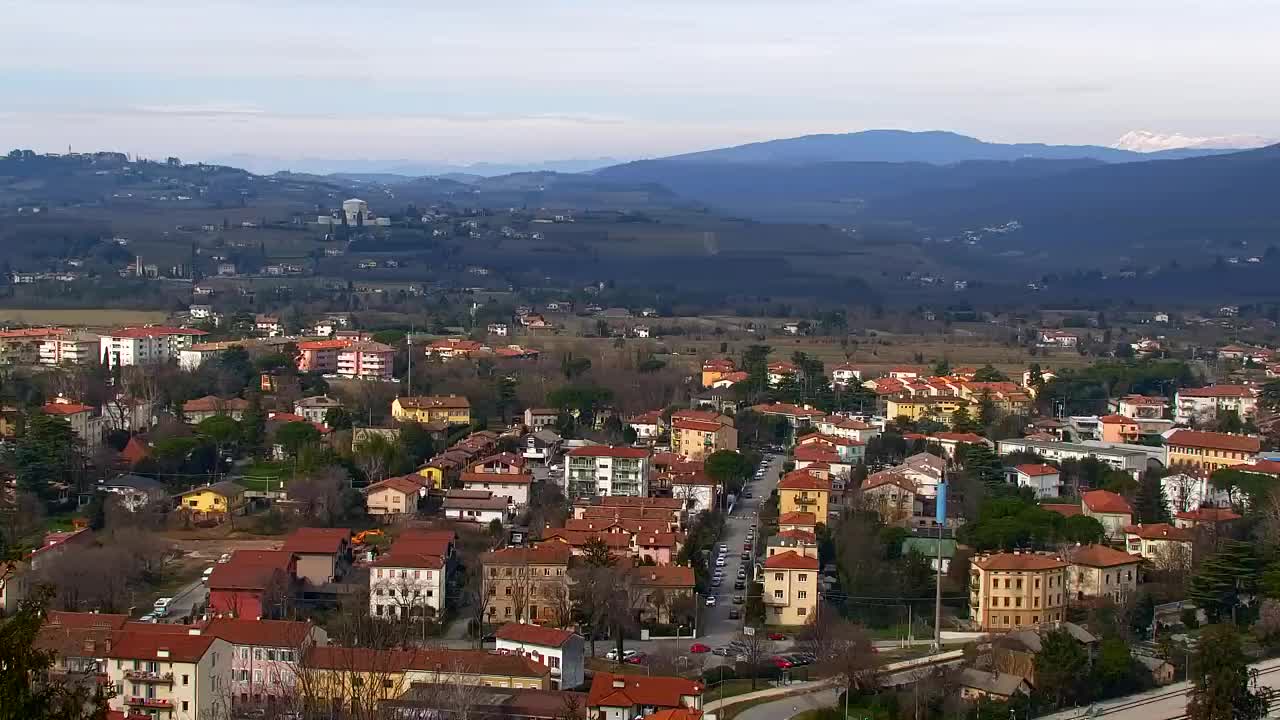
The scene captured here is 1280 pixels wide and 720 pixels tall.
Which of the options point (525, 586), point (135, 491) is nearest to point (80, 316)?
point (135, 491)

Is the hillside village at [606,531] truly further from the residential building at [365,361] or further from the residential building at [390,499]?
the residential building at [365,361]

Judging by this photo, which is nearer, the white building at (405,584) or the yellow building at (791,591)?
the white building at (405,584)

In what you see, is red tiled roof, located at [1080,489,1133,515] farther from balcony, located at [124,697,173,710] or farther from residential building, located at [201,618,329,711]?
balcony, located at [124,697,173,710]

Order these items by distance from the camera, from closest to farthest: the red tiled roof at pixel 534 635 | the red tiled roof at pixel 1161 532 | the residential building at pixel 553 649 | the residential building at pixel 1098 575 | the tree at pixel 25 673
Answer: the tree at pixel 25 673 < the residential building at pixel 553 649 < the red tiled roof at pixel 534 635 < the residential building at pixel 1098 575 < the red tiled roof at pixel 1161 532

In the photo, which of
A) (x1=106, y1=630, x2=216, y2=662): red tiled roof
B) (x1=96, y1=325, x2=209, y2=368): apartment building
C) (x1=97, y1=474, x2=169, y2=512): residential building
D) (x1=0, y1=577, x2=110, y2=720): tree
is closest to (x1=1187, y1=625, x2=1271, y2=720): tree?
(x1=106, y1=630, x2=216, y2=662): red tiled roof

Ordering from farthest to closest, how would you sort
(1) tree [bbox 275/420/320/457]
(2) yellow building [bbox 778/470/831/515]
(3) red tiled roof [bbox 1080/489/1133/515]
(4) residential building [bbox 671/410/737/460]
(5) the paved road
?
(4) residential building [bbox 671/410/737/460] < (1) tree [bbox 275/420/320/457] < (2) yellow building [bbox 778/470/831/515] < (3) red tiled roof [bbox 1080/489/1133/515] < (5) the paved road

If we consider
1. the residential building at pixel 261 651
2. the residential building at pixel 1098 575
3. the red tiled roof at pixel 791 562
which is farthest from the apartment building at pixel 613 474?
the residential building at pixel 261 651

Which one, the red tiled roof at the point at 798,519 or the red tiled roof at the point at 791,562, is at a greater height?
the red tiled roof at the point at 791,562

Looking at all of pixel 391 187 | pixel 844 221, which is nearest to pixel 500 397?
pixel 844 221
